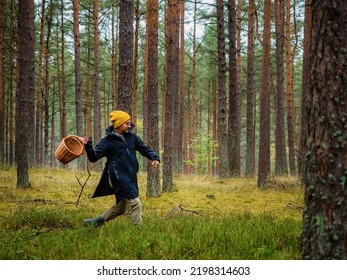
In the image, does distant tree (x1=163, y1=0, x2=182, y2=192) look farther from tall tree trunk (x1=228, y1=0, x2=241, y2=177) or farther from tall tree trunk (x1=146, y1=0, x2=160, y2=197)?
tall tree trunk (x1=228, y1=0, x2=241, y2=177)

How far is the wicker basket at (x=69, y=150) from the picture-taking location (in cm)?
536

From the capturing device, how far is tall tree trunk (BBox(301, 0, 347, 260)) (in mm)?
3316

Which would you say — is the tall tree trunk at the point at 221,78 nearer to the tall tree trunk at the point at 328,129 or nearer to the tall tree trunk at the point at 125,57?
the tall tree trunk at the point at 125,57

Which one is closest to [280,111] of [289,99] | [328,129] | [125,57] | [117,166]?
[289,99]

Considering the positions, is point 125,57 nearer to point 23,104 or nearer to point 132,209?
point 23,104

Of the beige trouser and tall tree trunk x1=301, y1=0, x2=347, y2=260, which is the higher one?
tall tree trunk x1=301, y1=0, x2=347, y2=260

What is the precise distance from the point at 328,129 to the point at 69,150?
148 inches

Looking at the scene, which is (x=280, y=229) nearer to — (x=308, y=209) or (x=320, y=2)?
(x=308, y=209)

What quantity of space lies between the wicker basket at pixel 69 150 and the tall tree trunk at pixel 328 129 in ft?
11.5

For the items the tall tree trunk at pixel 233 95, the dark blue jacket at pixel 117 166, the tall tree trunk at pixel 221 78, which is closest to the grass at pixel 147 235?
the dark blue jacket at pixel 117 166

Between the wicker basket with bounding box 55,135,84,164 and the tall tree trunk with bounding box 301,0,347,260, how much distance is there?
351cm

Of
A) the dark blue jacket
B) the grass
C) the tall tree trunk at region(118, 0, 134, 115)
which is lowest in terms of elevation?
the grass

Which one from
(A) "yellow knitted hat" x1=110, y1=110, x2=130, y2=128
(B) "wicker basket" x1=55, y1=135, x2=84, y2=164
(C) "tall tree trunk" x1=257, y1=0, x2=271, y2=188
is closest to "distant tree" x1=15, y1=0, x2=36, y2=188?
(B) "wicker basket" x1=55, y1=135, x2=84, y2=164
